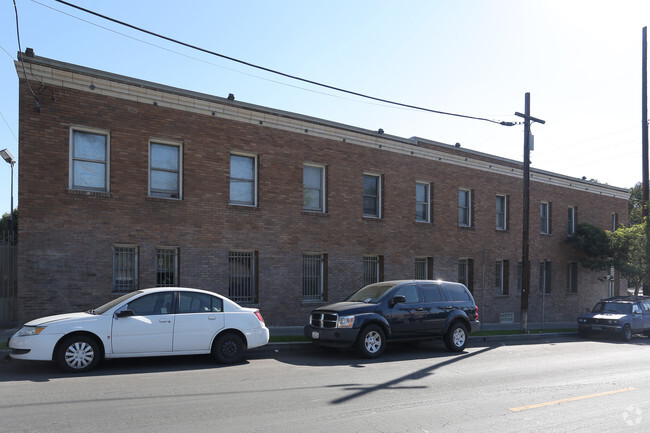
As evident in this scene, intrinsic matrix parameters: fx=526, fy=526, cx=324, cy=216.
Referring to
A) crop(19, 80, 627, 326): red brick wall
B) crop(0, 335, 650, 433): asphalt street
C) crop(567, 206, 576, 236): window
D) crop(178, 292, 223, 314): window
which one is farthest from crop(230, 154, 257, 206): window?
crop(567, 206, 576, 236): window

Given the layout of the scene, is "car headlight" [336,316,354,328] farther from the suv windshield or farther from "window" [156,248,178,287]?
the suv windshield

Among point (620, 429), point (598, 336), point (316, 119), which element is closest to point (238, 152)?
point (316, 119)

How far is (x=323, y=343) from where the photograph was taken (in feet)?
38.7

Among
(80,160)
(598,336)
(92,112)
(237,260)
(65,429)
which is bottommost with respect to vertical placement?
(598,336)

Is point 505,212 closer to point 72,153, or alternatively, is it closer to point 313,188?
point 313,188

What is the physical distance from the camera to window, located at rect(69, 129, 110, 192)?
13414 millimetres

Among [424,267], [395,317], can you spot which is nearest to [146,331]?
[395,317]

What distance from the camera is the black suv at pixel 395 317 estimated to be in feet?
38.0

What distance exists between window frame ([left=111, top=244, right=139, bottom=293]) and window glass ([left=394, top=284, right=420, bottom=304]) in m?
7.04

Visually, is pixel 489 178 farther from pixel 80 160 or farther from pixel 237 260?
pixel 80 160

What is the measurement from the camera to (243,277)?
16.1 meters

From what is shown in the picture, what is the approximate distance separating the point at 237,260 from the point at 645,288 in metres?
18.5

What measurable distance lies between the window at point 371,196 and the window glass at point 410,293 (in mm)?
6477

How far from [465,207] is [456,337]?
1049cm
